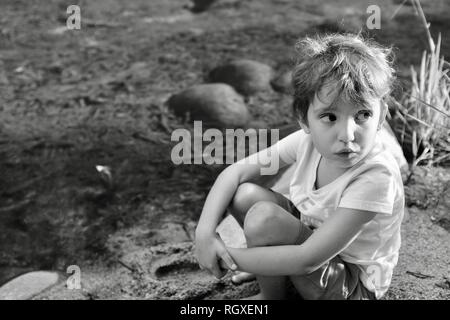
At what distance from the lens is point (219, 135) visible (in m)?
4.13

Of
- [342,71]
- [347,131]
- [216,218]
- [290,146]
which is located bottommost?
[216,218]

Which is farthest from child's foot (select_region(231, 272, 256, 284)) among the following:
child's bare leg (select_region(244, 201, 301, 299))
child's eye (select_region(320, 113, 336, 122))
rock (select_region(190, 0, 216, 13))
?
rock (select_region(190, 0, 216, 13))

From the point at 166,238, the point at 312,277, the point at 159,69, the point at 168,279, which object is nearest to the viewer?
the point at 312,277

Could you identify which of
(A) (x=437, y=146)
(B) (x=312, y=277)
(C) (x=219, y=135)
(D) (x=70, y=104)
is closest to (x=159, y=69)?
(D) (x=70, y=104)

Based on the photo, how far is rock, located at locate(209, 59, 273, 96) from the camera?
182 inches

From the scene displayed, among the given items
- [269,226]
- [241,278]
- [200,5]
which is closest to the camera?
[269,226]

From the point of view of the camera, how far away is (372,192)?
2131 mm

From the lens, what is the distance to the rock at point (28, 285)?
2881 mm

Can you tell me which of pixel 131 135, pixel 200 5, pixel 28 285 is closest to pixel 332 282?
pixel 28 285

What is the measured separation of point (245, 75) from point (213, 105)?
0.52 m

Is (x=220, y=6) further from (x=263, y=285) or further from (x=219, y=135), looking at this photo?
(x=263, y=285)

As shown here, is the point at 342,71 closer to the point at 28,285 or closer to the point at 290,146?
the point at 290,146

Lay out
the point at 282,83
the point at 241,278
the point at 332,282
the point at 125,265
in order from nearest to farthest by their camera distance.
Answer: the point at 332,282 → the point at 241,278 → the point at 125,265 → the point at 282,83
